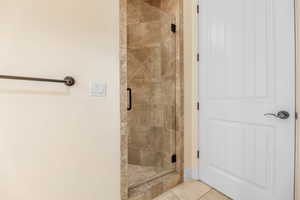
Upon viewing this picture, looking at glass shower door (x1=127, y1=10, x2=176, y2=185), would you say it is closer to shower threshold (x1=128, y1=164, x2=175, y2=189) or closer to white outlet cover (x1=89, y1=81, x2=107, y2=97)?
shower threshold (x1=128, y1=164, x2=175, y2=189)

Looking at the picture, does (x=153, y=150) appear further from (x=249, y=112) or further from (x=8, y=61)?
(x=8, y=61)

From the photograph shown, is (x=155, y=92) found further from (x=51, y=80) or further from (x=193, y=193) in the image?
(x=51, y=80)

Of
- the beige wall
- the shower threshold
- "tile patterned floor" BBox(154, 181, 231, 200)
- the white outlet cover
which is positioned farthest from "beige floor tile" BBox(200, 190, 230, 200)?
the white outlet cover

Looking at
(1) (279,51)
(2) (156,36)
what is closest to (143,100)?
(2) (156,36)

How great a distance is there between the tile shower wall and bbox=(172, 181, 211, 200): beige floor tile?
11.6 inches

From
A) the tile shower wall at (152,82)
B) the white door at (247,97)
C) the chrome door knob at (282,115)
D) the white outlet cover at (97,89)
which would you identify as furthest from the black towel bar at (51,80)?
the chrome door knob at (282,115)

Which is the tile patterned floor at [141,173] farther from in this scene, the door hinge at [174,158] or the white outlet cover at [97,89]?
the white outlet cover at [97,89]

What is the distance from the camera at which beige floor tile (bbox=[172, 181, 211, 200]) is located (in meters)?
1.78

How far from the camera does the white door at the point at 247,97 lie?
1.34 m

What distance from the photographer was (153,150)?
8.18ft

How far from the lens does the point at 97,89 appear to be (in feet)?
4.48

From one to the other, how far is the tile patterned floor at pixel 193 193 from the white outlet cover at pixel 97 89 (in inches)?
45.6

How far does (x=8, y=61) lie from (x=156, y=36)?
1730mm

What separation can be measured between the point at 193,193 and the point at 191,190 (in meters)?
0.05
